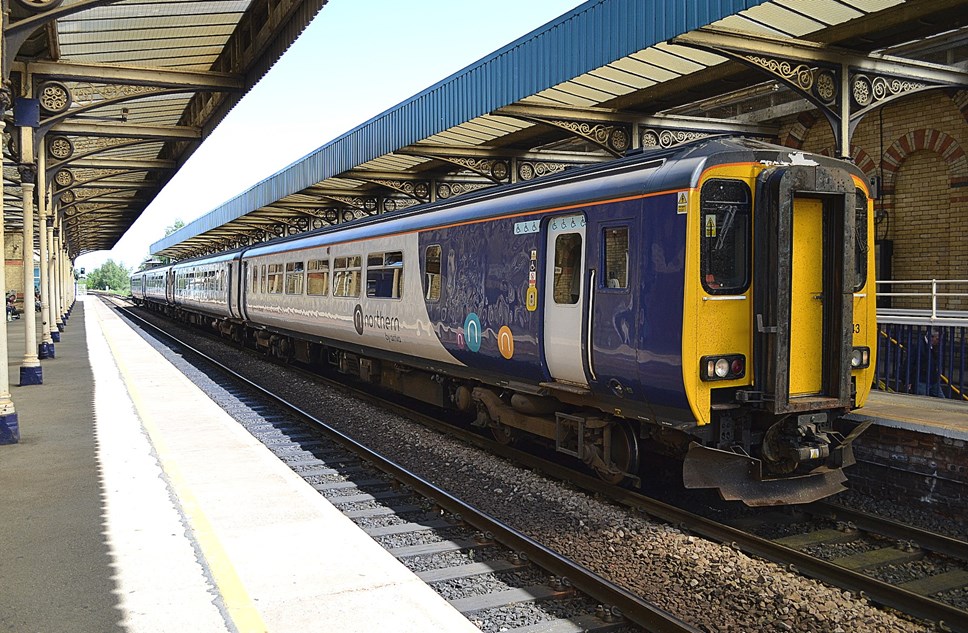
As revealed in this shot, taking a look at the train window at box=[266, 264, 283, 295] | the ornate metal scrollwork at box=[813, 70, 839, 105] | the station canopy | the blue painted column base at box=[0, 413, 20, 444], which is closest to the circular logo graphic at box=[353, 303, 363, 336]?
the station canopy

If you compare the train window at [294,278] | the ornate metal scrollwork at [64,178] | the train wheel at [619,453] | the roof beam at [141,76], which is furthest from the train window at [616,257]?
the ornate metal scrollwork at [64,178]

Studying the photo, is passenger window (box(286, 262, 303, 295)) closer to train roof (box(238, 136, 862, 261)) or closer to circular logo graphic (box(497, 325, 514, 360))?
Result: train roof (box(238, 136, 862, 261))

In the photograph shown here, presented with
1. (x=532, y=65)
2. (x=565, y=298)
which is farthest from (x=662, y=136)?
(x=565, y=298)

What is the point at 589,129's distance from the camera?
545 inches

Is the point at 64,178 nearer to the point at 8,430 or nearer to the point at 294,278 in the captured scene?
the point at 294,278

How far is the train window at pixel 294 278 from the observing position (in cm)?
1619

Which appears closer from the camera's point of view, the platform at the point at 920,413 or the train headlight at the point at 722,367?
the train headlight at the point at 722,367

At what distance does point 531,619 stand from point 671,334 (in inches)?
97.3

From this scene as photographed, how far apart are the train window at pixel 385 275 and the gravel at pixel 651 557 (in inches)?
102

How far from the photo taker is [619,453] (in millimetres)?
7609

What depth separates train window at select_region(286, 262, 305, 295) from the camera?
16.2 m

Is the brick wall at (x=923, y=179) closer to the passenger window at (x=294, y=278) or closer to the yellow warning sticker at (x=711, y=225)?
the yellow warning sticker at (x=711, y=225)

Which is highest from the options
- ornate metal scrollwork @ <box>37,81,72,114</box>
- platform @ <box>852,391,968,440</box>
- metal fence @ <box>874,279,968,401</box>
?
ornate metal scrollwork @ <box>37,81,72,114</box>

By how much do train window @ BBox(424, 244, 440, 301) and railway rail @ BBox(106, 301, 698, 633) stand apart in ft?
6.95
